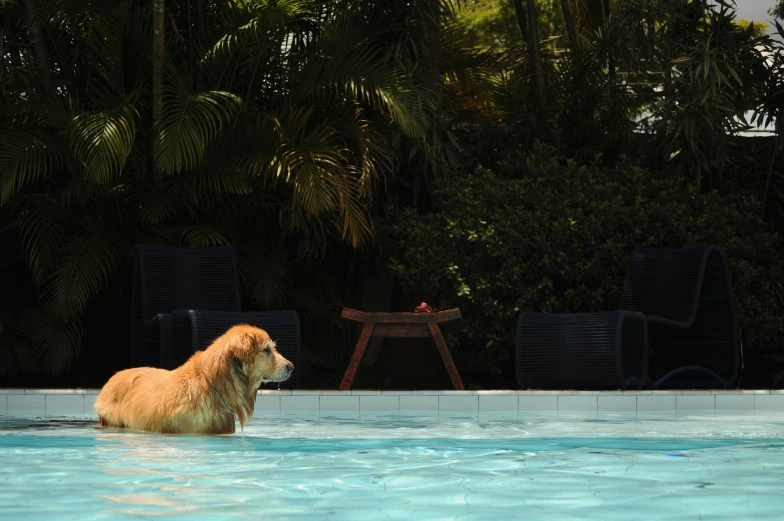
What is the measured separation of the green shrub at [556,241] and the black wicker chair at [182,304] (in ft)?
4.95

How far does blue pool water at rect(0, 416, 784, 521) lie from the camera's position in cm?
326

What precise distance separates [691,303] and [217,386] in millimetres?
4493

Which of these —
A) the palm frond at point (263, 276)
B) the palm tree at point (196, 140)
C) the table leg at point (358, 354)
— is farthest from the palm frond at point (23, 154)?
the table leg at point (358, 354)

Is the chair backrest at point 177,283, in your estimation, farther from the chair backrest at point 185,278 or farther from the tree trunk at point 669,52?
the tree trunk at point 669,52

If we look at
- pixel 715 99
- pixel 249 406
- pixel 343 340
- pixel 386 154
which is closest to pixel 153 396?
pixel 249 406

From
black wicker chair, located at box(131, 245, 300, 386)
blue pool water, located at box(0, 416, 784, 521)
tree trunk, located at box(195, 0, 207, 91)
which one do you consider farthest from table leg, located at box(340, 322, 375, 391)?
tree trunk, located at box(195, 0, 207, 91)

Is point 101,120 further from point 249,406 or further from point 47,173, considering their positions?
point 249,406

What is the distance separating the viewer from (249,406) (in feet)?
18.0

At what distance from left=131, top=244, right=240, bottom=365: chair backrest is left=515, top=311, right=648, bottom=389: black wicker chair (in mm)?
2222

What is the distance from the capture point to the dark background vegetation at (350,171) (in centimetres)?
855

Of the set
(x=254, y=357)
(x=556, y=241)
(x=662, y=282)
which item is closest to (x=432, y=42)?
(x=556, y=241)

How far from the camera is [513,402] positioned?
7219mm

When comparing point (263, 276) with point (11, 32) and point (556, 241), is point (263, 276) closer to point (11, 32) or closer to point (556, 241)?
point (556, 241)

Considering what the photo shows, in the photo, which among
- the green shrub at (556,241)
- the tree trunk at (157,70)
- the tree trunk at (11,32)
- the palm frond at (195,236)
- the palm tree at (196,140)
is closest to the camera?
the palm tree at (196,140)
